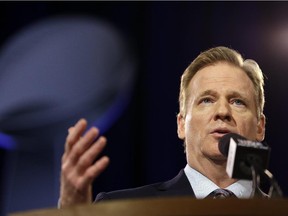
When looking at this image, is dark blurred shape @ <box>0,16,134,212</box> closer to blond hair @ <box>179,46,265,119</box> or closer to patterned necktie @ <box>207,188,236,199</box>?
blond hair @ <box>179,46,265,119</box>

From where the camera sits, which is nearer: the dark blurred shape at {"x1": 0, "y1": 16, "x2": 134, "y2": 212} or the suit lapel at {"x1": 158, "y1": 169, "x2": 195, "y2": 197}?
the suit lapel at {"x1": 158, "y1": 169, "x2": 195, "y2": 197}

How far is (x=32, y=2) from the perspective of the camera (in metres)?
2.44

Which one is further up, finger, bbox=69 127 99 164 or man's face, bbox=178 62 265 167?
man's face, bbox=178 62 265 167

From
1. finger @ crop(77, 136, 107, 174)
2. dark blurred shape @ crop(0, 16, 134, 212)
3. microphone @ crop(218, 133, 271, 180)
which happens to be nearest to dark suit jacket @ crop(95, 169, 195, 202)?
dark blurred shape @ crop(0, 16, 134, 212)

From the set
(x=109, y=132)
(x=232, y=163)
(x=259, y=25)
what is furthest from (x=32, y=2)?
(x=232, y=163)

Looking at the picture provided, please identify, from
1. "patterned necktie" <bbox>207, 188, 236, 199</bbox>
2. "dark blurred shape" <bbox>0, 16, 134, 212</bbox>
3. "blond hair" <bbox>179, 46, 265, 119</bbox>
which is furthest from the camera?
"dark blurred shape" <bbox>0, 16, 134, 212</bbox>

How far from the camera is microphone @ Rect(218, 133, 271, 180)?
3.73 ft

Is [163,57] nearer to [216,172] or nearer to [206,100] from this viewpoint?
[206,100]

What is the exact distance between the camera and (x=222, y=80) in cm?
195

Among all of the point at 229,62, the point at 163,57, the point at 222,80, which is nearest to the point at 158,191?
the point at 222,80

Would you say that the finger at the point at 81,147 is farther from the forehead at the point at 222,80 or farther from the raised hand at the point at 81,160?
the forehead at the point at 222,80

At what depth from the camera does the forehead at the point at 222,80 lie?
1937 millimetres

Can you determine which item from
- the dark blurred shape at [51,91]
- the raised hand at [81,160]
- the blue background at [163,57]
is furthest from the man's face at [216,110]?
the raised hand at [81,160]

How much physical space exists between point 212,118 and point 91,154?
35.4 inches
